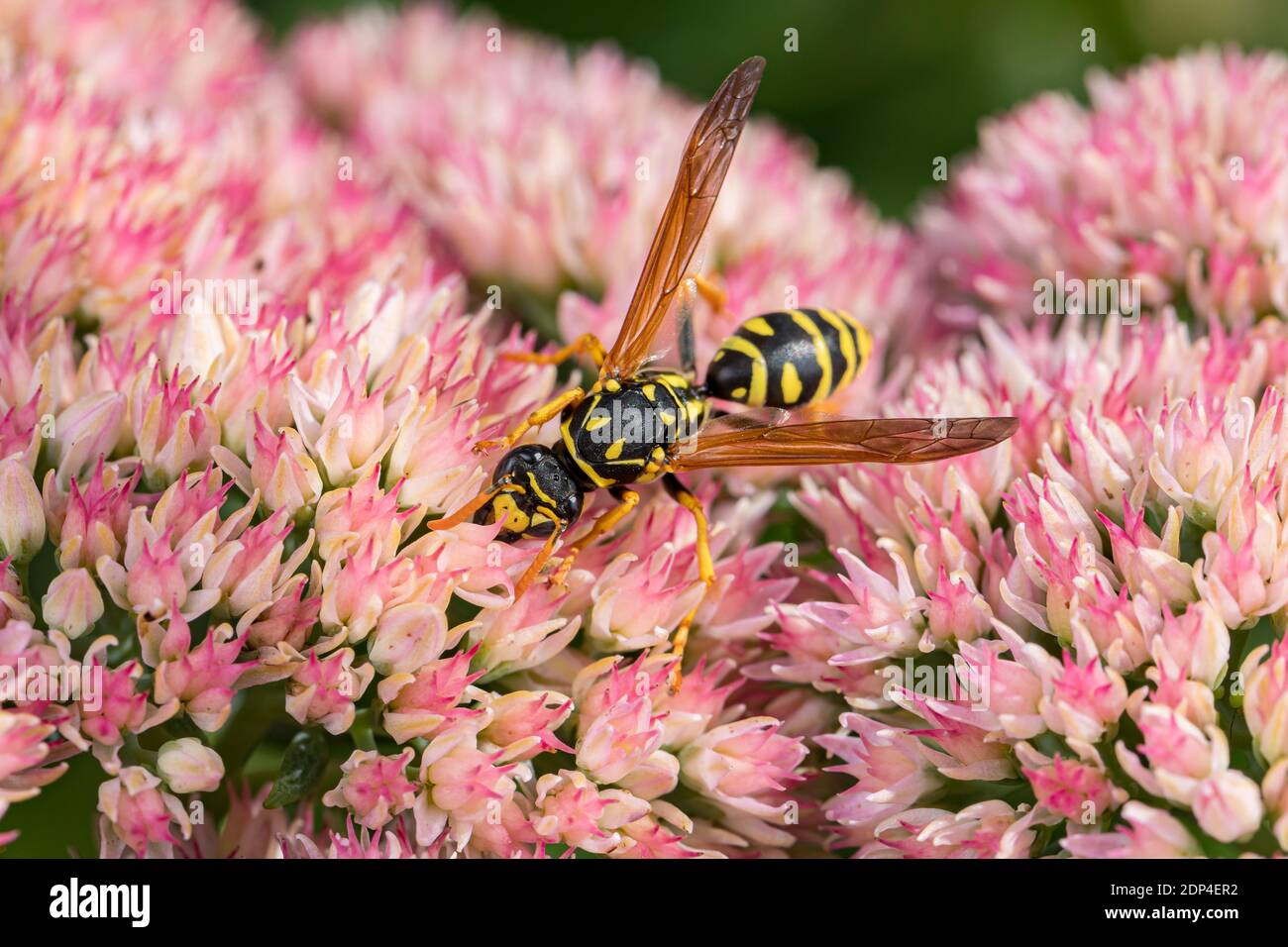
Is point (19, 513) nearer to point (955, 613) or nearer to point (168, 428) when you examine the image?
point (168, 428)

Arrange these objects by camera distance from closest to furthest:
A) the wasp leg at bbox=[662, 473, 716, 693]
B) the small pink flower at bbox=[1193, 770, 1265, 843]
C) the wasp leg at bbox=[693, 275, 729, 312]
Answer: the small pink flower at bbox=[1193, 770, 1265, 843]
the wasp leg at bbox=[662, 473, 716, 693]
the wasp leg at bbox=[693, 275, 729, 312]

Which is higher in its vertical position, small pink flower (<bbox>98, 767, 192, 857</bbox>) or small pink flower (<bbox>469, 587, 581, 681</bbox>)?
small pink flower (<bbox>469, 587, 581, 681</bbox>)

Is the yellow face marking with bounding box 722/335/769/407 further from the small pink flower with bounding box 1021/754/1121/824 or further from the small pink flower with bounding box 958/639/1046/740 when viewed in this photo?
the small pink flower with bounding box 1021/754/1121/824

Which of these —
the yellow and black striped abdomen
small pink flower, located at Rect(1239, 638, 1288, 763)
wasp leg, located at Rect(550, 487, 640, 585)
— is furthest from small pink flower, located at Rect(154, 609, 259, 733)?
small pink flower, located at Rect(1239, 638, 1288, 763)

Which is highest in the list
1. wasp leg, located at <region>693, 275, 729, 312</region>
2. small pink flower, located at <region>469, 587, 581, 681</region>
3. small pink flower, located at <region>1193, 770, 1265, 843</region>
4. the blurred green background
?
the blurred green background

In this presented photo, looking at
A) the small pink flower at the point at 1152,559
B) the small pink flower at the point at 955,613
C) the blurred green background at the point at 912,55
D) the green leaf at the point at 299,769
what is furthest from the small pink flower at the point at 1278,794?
the blurred green background at the point at 912,55

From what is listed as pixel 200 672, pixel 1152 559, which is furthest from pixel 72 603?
pixel 1152 559

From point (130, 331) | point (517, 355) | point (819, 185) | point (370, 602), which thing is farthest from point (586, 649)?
point (819, 185)

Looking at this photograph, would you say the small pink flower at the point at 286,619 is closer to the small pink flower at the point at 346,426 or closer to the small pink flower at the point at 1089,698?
the small pink flower at the point at 346,426
